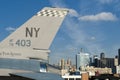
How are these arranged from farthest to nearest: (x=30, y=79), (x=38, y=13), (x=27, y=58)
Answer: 1. (x=38, y=13)
2. (x=27, y=58)
3. (x=30, y=79)

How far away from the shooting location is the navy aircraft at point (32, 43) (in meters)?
19.2

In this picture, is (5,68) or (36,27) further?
(36,27)

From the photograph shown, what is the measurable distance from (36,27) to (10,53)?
2394 mm

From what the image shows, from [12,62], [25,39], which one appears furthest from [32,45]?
[12,62]

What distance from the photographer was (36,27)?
20.9 metres

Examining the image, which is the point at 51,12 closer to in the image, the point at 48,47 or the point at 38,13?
the point at 38,13

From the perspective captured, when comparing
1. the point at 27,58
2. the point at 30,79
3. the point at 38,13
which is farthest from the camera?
the point at 38,13

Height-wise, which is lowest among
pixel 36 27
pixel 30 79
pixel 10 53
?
pixel 30 79

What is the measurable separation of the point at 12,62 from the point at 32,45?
6.08ft

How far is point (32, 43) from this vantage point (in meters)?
20.6

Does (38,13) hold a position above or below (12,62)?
above

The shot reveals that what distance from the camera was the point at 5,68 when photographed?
1914 cm

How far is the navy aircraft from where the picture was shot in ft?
63.2

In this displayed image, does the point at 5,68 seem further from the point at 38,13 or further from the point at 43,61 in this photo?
the point at 38,13
